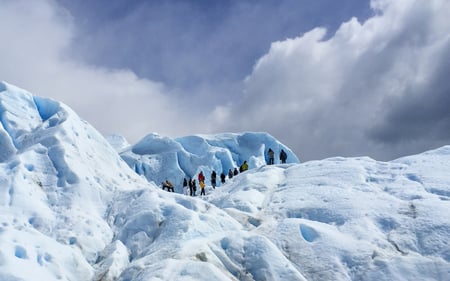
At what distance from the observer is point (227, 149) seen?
3925 cm

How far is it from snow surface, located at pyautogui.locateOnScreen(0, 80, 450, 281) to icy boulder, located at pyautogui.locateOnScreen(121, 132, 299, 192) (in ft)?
54.4

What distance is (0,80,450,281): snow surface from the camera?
10.9 metres

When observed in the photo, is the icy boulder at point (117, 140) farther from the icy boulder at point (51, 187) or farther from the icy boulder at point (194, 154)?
the icy boulder at point (51, 187)

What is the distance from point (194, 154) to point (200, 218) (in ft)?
82.6

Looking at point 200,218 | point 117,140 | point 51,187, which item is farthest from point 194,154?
point 200,218

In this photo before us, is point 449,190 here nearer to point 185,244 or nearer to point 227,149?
point 185,244

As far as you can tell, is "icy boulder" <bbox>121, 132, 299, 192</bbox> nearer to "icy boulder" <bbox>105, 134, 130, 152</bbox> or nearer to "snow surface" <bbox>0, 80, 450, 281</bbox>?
"icy boulder" <bbox>105, 134, 130, 152</bbox>

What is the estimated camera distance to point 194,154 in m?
38.2

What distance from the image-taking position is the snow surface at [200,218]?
10.9 metres

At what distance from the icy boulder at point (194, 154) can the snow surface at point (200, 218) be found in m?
16.6

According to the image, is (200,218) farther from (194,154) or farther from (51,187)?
(194,154)

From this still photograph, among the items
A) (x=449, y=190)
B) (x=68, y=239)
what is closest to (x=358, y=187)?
(x=449, y=190)

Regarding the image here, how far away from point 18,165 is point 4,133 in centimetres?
263

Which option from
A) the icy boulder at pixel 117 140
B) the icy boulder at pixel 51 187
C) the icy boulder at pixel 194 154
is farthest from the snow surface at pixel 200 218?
the icy boulder at pixel 117 140
